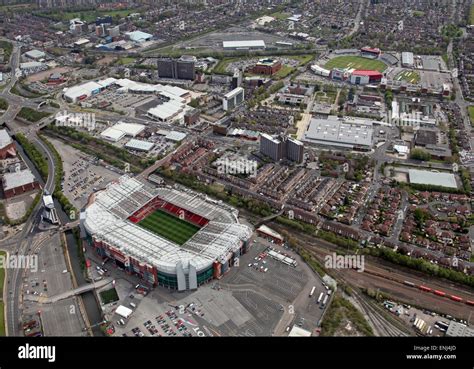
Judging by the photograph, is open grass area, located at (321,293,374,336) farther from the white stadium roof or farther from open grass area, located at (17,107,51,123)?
open grass area, located at (17,107,51,123)

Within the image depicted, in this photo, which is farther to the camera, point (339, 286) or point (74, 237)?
point (74, 237)

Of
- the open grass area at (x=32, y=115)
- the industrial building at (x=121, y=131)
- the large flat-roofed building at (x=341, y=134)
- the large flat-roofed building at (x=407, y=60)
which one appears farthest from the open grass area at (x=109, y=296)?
the large flat-roofed building at (x=407, y=60)

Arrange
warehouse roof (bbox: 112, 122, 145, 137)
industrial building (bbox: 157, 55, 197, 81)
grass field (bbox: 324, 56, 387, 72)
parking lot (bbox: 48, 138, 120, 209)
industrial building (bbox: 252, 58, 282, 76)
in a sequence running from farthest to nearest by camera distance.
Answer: grass field (bbox: 324, 56, 387, 72) → industrial building (bbox: 252, 58, 282, 76) → industrial building (bbox: 157, 55, 197, 81) → warehouse roof (bbox: 112, 122, 145, 137) → parking lot (bbox: 48, 138, 120, 209)

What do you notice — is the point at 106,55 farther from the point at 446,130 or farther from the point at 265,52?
the point at 446,130

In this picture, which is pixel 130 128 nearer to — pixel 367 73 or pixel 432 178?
A: pixel 432 178

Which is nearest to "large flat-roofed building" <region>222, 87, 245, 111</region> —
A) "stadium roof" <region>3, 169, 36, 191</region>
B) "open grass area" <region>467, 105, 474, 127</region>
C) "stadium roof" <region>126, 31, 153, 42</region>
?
"stadium roof" <region>3, 169, 36, 191</region>
